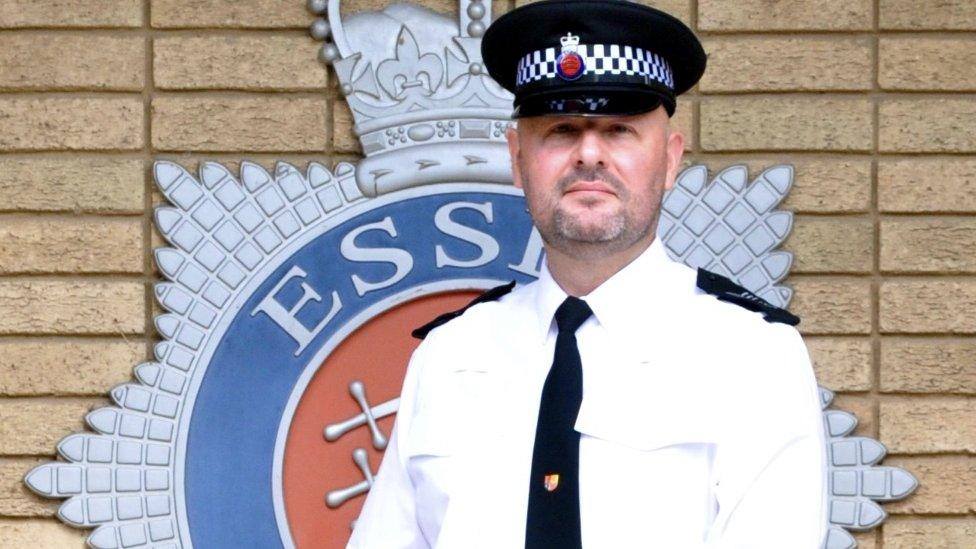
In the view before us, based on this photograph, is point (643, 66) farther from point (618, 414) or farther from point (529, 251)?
point (529, 251)

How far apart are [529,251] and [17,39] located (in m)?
1.27

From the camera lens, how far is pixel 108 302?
4.03 metres

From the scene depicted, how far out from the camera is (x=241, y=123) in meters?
4.03

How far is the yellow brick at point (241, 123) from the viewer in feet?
13.2

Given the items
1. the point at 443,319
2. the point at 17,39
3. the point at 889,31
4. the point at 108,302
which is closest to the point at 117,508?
the point at 108,302

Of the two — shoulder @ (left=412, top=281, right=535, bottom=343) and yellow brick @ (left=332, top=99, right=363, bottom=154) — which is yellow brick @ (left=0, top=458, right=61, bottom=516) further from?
shoulder @ (left=412, top=281, right=535, bottom=343)

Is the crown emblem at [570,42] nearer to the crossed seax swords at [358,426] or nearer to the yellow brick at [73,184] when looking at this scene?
the crossed seax swords at [358,426]

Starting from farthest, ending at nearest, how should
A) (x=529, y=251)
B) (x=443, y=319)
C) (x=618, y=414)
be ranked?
(x=529, y=251)
(x=443, y=319)
(x=618, y=414)

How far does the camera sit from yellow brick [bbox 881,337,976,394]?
397cm

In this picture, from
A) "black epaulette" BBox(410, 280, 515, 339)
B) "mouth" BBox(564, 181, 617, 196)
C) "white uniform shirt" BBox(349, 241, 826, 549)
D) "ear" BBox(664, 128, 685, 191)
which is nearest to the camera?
"white uniform shirt" BBox(349, 241, 826, 549)

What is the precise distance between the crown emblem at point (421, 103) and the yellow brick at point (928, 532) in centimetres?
117

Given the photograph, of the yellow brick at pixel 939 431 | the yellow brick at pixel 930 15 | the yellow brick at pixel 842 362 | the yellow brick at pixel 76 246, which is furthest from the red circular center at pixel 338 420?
the yellow brick at pixel 930 15

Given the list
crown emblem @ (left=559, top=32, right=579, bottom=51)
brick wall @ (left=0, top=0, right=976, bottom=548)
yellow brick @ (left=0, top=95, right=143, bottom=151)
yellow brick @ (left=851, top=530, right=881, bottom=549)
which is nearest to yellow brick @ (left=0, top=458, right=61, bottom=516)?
brick wall @ (left=0, top=0, right=976, bottom=548)

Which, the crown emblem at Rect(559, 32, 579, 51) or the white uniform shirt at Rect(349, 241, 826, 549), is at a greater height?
the crown emblem at Rect(559, 32, 579, 51)
